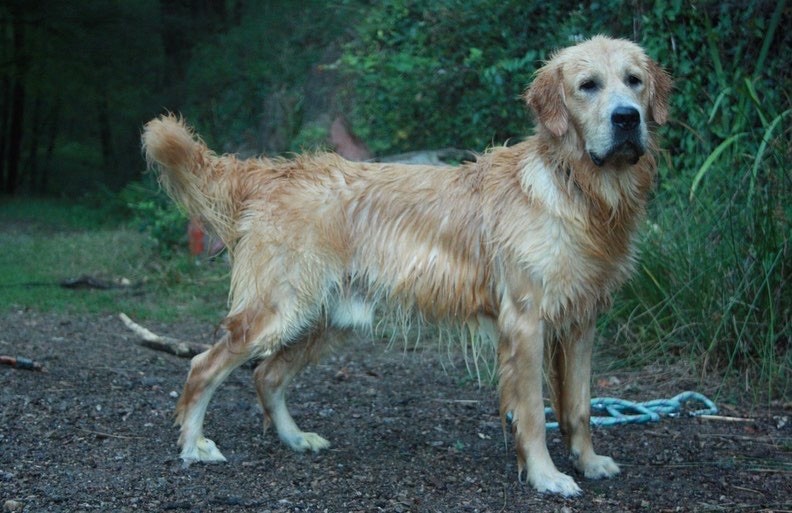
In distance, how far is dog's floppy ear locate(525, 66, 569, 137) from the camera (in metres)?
4.54

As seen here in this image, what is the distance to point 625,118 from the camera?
4.32 m

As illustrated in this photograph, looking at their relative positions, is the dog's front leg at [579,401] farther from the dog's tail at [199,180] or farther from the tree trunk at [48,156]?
the tree trunk at [48,156]

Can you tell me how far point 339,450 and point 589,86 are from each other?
219 cm

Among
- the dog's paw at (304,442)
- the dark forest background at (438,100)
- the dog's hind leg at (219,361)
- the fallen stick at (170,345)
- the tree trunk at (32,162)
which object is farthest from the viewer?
the tree trunk at (32,162)

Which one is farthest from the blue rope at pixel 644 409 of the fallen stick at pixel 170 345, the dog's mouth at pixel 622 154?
the fallen stick at pixel 170 345

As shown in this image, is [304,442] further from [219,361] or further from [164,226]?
[164,226]

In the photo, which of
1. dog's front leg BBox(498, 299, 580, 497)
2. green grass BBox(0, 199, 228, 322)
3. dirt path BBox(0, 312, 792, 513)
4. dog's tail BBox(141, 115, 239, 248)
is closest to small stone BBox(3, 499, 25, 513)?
dirt path BBox(0, 312, 792, 513)

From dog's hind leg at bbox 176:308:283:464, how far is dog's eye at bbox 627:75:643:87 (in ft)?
6.51

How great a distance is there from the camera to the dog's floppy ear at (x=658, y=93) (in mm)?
4648

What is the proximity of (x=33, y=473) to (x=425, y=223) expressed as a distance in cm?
212

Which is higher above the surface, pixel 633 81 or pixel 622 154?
pixel 633 81

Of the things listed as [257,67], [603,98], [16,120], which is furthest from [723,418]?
[16,120]

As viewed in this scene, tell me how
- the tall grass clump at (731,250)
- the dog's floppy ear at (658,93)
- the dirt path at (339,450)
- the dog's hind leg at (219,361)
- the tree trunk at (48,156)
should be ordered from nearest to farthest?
the dirt path at (339,450)
the dog's floppy ear at (658,93)
the dog's hind leg at (219,361)
the tall grass clump at (731,250)
the tree trunk at (48,156)

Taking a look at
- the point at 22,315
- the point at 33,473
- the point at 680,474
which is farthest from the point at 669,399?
the point at 22,315
